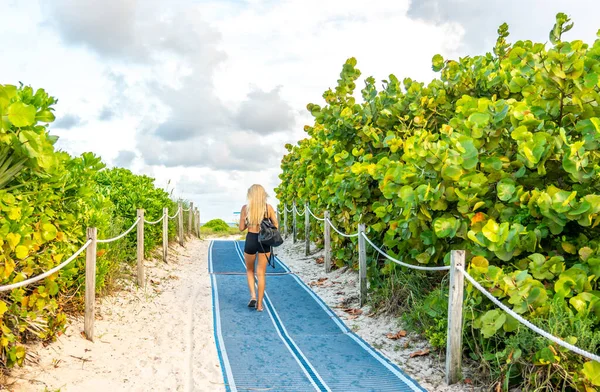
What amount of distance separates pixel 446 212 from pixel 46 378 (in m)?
4.47

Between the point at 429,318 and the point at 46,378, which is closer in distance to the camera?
the point at 46,378

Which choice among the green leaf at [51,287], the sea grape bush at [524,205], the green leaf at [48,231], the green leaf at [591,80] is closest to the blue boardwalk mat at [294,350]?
the sea grape bush at [524,205]

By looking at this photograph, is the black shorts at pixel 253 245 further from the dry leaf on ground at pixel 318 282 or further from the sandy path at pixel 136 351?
the dry leaf on ground at pixel 318 282

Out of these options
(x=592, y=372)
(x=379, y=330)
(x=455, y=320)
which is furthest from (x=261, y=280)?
(x=592, y=372)

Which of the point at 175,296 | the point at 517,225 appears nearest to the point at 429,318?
the point at 517,225

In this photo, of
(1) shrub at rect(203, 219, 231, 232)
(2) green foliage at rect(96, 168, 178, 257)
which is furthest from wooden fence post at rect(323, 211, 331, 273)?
(1) shrub at rect(203, 219, 231, 232)

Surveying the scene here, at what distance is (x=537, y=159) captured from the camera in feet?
15.7

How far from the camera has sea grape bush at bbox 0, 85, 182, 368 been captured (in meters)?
4.24

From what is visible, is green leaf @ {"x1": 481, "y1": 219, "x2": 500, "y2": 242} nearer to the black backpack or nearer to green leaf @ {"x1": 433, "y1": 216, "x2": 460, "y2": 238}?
green leaf @ {"x1": 433, "y1": 216, "x2": 460, "y2": 238}

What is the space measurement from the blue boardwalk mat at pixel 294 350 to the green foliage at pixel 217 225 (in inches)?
802

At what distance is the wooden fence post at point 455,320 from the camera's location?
485cm

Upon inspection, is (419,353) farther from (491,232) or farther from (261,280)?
(261,280)

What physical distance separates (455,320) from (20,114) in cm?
422

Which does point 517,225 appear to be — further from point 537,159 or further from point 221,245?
point 221,245
